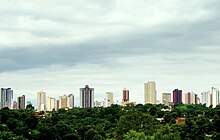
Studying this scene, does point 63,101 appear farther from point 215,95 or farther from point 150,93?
point 215,95

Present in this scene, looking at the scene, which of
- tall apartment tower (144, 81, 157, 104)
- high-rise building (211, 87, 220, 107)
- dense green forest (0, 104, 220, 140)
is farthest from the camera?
tall apartment tower (144, 81, 157, 104)

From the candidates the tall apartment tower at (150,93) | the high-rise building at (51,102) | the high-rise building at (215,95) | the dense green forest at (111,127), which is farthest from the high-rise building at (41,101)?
the dense green forest at (111,127)

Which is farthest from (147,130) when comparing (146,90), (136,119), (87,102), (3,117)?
(87,102)

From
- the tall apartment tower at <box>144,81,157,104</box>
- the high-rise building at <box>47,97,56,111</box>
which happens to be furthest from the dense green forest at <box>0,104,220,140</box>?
the high-rise building at <box>47,97,56,111</box>

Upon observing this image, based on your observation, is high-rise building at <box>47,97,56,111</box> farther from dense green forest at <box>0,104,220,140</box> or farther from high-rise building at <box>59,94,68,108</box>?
dense green forest at <box>0,104,220,140</box>

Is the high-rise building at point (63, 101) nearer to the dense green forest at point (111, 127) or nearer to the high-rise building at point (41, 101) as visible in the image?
the high-rise building at point (41, 101)
